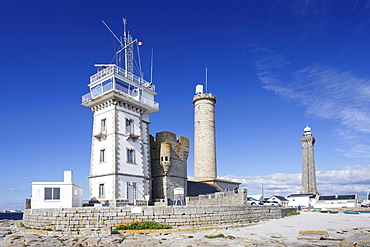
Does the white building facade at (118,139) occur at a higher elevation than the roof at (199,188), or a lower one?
higher

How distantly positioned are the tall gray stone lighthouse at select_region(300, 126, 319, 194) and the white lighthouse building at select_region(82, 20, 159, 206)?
58754mm

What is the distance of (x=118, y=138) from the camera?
28.1 metres

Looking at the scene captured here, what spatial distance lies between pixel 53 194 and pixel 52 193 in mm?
100

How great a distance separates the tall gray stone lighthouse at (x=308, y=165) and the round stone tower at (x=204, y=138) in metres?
45.6

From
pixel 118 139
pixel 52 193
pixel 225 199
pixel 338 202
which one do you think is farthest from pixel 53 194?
pixel 338 202

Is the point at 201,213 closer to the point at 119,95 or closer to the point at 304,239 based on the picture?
the point at 304,239

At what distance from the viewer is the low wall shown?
65.0 ft

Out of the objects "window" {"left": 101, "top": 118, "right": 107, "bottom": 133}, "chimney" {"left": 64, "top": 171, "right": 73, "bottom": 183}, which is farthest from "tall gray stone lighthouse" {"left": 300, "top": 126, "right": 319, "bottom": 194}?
"chimney" {"left": 64, "top": 171, "right": 73, "bottom": 183}

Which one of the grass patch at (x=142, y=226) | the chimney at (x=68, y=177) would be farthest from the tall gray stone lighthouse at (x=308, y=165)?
the chimney at (x=68, y=177)

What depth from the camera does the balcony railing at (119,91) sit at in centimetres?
2885

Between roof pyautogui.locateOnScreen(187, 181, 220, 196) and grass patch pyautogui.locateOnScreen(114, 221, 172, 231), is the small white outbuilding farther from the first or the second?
roof pyautogui.locateOnScreen(187, 181, 220, 196)

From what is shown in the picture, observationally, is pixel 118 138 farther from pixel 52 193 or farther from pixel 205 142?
pixel 205 142

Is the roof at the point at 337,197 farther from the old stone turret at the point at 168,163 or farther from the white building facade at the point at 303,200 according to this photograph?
the old stone turret at the point at 168,163

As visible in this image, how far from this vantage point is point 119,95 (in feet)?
93.4
